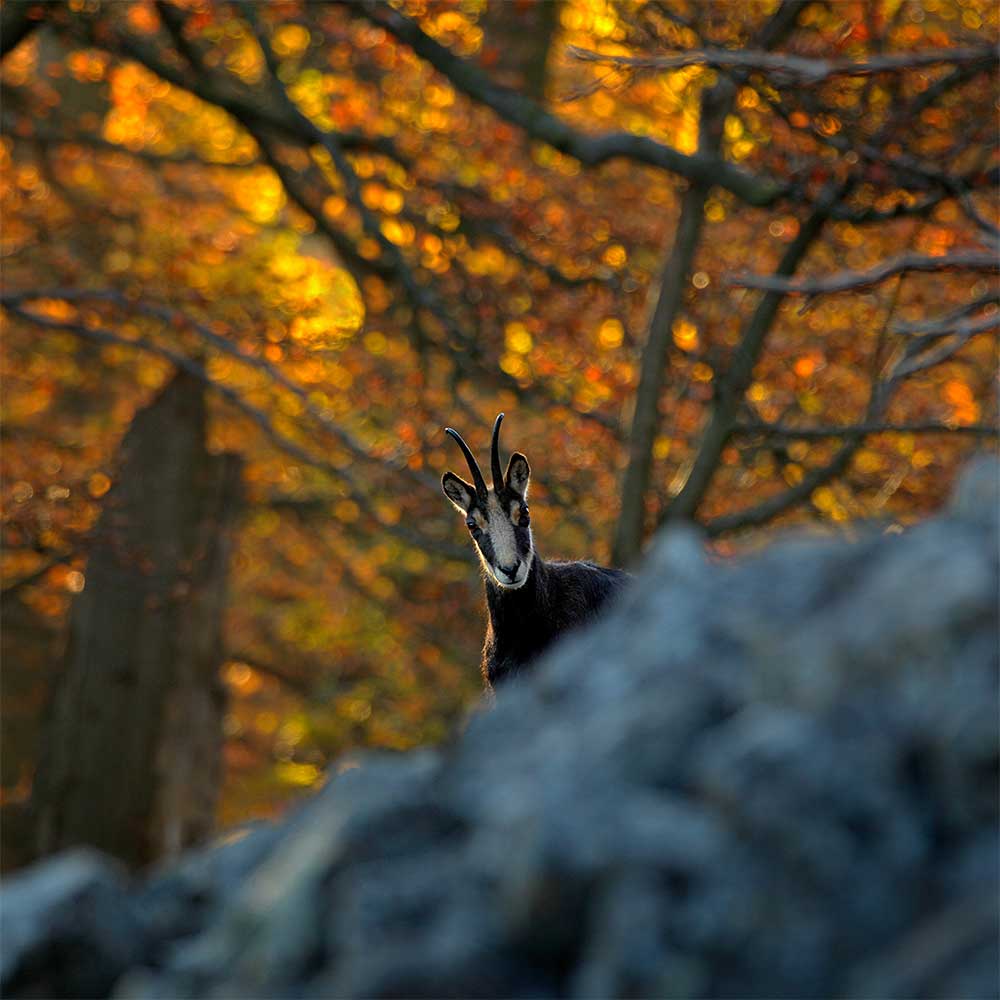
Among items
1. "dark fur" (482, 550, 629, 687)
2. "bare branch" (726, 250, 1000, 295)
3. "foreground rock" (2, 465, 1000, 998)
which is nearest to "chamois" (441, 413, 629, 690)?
"dark fur" (482, 550, 629, 687)

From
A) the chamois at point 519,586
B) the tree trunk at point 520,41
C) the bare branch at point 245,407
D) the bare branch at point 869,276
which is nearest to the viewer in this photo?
the bare branch at point 869,276

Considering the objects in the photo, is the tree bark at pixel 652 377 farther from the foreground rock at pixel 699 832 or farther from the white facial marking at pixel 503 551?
the foreground rock at pixel 699 832

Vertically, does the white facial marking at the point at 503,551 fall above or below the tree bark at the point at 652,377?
below

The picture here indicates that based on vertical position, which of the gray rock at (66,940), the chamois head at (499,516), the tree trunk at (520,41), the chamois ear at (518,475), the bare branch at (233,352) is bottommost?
the gray rock at (66,940)

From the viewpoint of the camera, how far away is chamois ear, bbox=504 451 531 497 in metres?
10.3

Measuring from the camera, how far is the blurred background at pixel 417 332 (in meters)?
12.7

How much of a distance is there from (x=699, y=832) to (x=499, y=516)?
6.27m

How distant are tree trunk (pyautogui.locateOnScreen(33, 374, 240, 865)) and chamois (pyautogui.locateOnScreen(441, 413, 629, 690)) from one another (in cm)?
376

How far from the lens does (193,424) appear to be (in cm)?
1351

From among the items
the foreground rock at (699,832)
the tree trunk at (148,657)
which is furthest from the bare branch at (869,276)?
the tree trunk at (148,657)

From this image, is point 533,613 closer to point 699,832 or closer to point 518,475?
point 518,475

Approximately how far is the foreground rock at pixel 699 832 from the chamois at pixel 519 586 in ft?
16.8

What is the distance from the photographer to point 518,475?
34.6 ft

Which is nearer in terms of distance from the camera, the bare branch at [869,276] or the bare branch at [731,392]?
the bare branch at [869,276]
